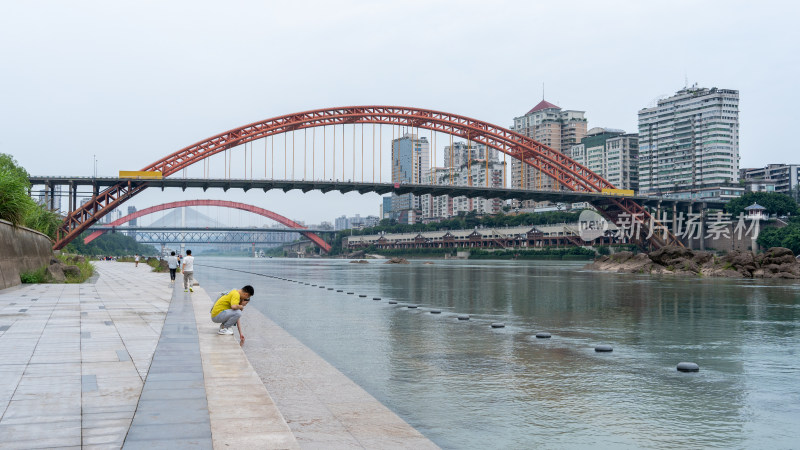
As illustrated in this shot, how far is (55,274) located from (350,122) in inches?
2068

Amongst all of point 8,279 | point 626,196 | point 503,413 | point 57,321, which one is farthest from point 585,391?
point 626,196

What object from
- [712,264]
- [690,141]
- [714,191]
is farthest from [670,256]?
[690,141]

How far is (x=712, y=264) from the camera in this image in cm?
4994

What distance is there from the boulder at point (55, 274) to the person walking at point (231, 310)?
20089 millimetres

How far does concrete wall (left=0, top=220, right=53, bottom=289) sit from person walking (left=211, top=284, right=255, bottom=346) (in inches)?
595

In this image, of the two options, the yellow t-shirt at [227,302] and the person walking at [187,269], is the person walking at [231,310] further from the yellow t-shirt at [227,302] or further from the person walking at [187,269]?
the person walking at [187,269]

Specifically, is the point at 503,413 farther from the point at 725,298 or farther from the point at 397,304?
the point at 725,298

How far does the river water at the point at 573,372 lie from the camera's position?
6625 mm

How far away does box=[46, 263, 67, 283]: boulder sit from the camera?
28.6 meters

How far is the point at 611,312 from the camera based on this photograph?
63.9 ft

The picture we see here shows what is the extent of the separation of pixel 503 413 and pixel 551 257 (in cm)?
11469

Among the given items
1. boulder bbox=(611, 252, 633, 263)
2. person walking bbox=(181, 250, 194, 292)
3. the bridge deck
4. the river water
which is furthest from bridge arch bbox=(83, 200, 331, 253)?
the river water

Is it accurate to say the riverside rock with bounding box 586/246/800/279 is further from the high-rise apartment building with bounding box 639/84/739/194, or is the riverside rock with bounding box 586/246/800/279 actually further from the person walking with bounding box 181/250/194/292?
the high-rise apartment building with bounding box 639/84/739/194

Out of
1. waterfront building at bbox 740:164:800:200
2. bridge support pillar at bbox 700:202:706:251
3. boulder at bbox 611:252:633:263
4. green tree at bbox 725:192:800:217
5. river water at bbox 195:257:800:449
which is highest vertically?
waterfront building at bbox 740:164:800:200
